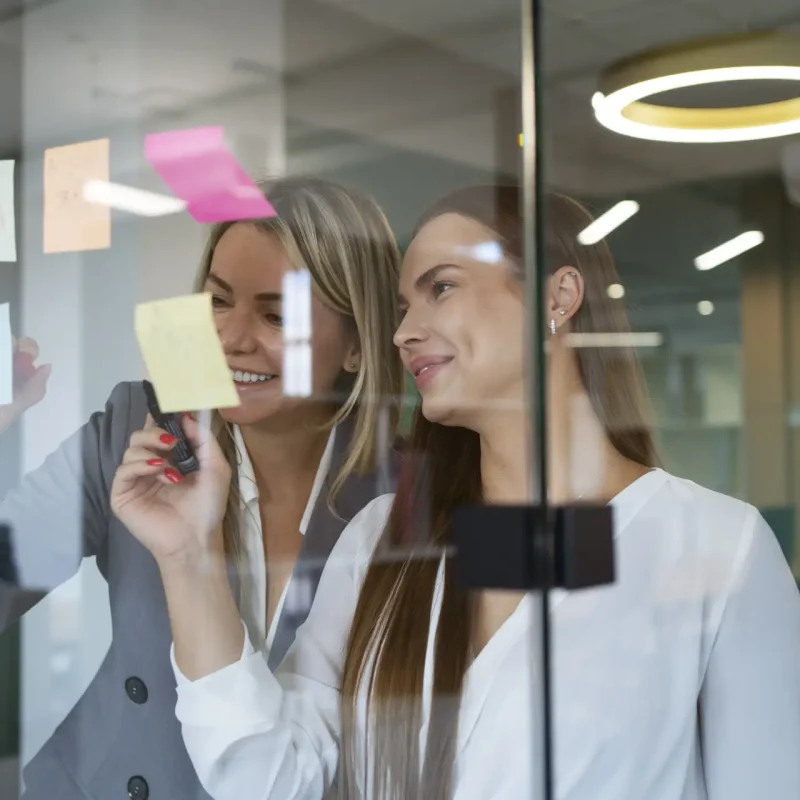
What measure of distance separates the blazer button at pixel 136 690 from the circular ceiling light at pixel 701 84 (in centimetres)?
99

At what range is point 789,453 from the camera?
1101 millimetres

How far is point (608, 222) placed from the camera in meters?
1.19

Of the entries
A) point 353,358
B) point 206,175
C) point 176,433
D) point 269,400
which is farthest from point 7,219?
point 353,358

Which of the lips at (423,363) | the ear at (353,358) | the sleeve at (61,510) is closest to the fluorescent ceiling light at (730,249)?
the lips at (423,363)

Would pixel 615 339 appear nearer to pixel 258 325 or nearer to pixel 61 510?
pixel 258 325

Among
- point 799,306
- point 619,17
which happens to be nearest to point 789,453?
point 799,306

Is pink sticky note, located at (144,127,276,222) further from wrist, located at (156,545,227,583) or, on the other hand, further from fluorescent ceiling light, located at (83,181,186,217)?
wrist, located at (156,545,227,583)

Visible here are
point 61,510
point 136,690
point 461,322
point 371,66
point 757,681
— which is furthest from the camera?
point 61,510

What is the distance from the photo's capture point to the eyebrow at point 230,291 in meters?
1.38

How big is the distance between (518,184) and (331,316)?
0.30 meters

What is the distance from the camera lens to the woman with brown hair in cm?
114

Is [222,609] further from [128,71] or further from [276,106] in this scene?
[128,71]

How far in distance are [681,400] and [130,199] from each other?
2.89 feet

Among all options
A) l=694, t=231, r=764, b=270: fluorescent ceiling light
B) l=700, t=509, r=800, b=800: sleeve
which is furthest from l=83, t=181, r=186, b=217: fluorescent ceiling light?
l=700, t=509, r=800, b=800: sleeve
